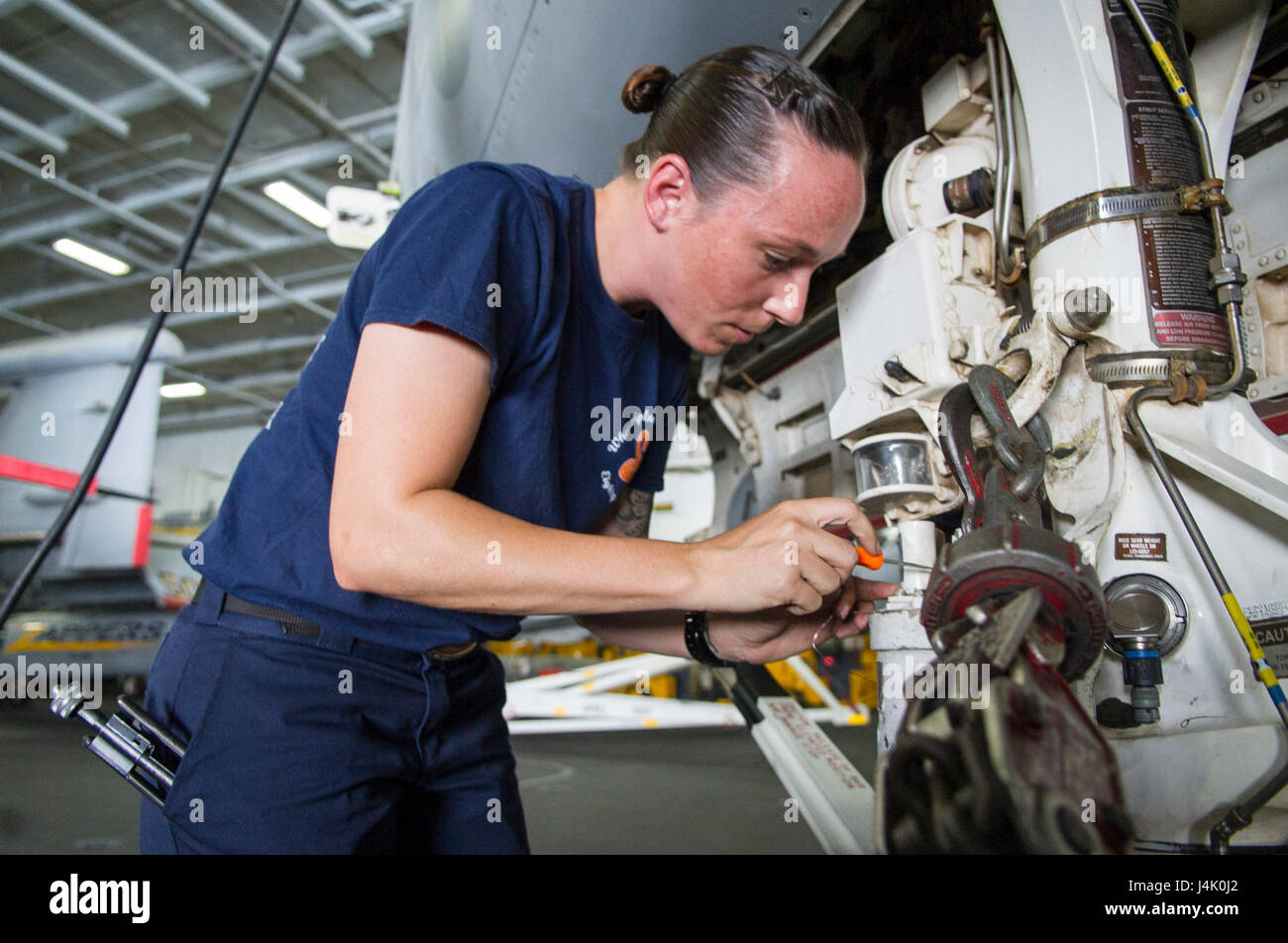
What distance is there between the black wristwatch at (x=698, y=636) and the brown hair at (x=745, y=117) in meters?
0.53

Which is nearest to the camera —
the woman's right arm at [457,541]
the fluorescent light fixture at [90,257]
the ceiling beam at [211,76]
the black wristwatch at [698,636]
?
the woman's right arm at [457,541]

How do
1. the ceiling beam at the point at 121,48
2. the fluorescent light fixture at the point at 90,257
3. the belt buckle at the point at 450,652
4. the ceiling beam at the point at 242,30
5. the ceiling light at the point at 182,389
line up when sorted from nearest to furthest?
the belt buckle at the point at 450,652 → the ceiling beam at the point at 242,30 → the ceiling beam at the point at 121,48 → the fluorescent light fixture at the point at 90,257 → the ceiling light at the point at 182,389

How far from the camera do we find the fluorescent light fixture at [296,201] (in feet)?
23.3

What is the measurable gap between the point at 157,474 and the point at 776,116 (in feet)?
57.0

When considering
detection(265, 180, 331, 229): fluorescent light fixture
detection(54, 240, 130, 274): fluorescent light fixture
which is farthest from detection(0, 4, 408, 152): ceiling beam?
detection(54, 240, 130, 274): fluorescent light fixture

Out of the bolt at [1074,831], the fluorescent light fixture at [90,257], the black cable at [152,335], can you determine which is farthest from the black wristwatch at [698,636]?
the fluorescent light fixture at [90,257]

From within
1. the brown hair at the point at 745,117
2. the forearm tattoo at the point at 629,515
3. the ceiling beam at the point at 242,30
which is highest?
the ceiling beam at the point at 242,30

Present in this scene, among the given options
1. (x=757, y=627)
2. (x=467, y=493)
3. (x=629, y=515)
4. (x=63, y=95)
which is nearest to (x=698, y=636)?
(x=757, y=627)

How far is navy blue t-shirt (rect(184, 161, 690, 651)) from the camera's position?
2.31ft

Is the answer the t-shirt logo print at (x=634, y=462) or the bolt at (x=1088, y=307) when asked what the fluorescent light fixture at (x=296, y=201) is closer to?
the t-shirt logo print at (x=634, y=462)

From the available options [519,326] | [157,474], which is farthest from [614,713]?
[157,474]

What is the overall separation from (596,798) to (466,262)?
253 centimetres

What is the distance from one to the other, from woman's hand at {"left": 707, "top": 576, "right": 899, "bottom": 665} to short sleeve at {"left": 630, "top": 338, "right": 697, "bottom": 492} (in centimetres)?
27

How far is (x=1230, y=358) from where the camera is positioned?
80cm
